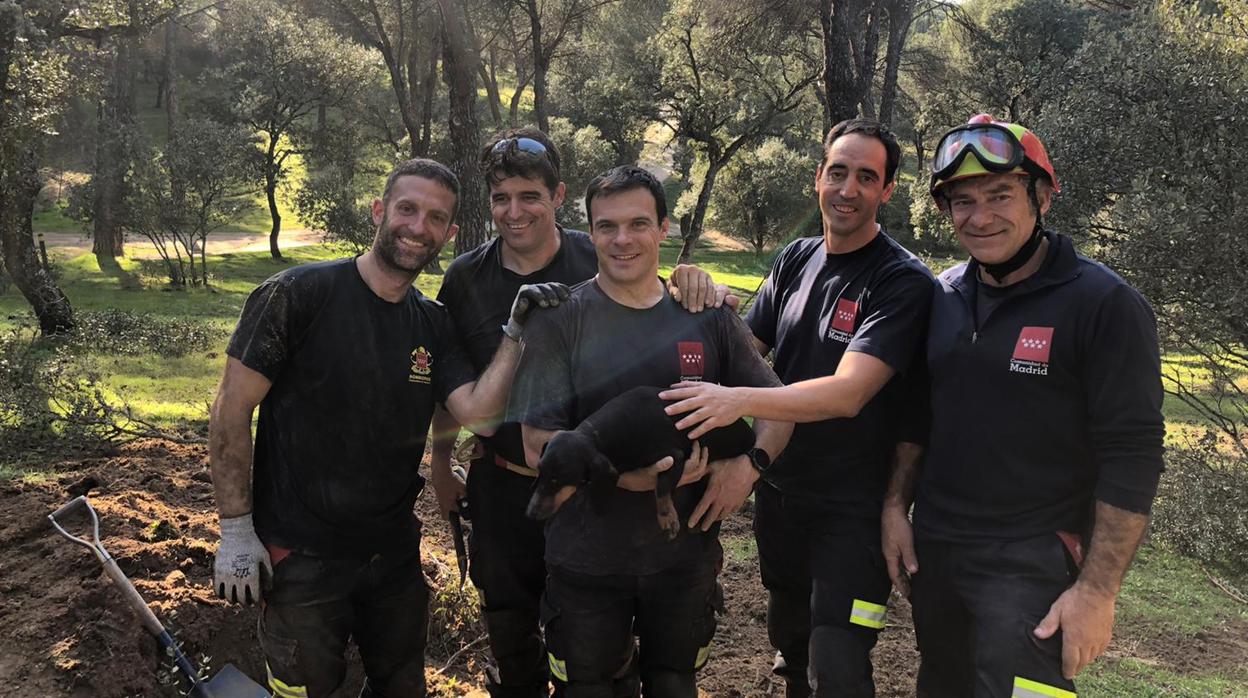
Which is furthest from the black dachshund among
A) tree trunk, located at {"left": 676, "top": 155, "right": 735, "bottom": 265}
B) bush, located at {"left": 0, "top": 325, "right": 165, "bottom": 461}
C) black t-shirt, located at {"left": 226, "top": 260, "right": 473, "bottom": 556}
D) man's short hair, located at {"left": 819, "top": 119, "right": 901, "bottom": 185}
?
tree trunk, located at {"left": 676, "top": 155, "right": 735, "bottom": 265}

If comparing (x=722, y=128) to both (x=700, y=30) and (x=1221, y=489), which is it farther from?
(x=1221, y=489)

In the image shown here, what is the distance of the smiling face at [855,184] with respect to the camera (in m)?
3.27

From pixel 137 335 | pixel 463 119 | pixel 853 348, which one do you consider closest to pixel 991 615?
pixel 853 348

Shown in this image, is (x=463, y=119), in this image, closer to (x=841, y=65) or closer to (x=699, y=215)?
(x=841, y=65)

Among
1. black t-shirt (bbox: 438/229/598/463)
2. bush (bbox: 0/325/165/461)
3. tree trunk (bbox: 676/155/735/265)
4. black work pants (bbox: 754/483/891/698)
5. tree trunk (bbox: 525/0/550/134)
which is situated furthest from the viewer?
tree trunk (bbox: 676/155/735/265)

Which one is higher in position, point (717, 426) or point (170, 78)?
point (170, 78)

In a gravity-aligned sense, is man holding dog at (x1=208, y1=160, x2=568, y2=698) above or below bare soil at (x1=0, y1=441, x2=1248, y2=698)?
above

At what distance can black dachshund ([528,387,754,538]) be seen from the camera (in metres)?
2.45

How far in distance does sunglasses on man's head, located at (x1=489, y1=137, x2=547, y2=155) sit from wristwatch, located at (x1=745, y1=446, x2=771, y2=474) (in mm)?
1678

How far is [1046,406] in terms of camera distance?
8.68 ft

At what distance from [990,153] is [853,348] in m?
0.88

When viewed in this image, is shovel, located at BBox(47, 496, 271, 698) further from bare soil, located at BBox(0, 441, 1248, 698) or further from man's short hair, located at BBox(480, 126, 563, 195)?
man's short hair, located at BBox(480, 126, 563, 195)

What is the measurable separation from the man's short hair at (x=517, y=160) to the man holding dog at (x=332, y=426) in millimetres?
231

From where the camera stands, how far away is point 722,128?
2908 cm
